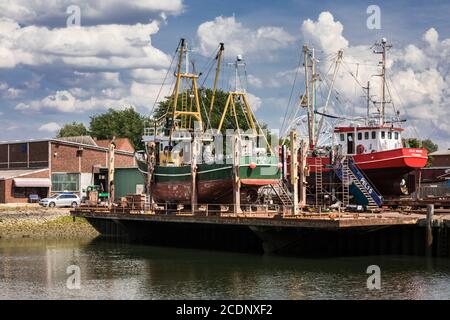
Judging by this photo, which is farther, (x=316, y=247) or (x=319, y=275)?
(x=316, y=247)

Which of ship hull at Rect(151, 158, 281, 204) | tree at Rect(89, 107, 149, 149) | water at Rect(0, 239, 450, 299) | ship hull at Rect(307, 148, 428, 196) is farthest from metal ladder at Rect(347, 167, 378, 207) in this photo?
tree at Rect(89, 107, 149, 149)

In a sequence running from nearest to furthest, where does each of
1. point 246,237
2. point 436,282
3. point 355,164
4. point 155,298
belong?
point 155,298, point 436,282, point 246,237, point 355,164

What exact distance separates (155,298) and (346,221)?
1165 cm

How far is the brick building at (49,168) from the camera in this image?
77575 millimetres

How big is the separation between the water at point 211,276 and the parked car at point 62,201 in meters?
21.7

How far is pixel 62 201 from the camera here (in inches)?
2894

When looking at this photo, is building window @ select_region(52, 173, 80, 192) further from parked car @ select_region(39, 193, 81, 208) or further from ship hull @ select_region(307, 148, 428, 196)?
ship hull @ select_region(307, 148, 428, 196)

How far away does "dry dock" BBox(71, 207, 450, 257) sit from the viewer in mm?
42125

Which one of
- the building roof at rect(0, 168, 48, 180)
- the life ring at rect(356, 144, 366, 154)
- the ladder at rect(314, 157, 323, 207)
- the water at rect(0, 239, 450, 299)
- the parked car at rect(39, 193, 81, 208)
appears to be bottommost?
the water at rect(0, 239, 450, 299)

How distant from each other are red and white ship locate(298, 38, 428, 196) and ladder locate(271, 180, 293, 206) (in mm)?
3211
